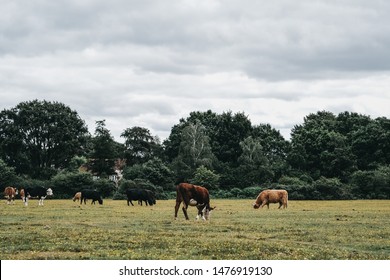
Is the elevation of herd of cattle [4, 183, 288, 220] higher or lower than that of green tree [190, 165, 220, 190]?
lower

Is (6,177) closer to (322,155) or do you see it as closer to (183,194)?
(322,155)

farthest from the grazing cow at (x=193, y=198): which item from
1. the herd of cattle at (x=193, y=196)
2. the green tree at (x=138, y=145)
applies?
the green tree at (x=138, y=145)

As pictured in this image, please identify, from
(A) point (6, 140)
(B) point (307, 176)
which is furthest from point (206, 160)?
(A) point (6, 140)

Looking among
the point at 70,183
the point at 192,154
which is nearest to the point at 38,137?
the point at 70,183

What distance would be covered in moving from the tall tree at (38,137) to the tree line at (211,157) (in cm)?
20

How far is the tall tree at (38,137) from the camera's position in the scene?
397 ft

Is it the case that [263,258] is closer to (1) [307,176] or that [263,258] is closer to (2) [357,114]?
(1) [307,176]

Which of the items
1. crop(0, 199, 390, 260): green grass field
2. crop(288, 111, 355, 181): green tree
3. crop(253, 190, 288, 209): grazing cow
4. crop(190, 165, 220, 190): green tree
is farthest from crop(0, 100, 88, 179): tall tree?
crop(0, 199, 390, 260): green grass field

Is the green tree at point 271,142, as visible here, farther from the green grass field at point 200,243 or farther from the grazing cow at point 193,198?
the green grass field at point 200,243

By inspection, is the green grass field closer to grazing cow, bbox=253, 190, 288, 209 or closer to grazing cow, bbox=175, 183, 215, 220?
grazing cow, bbox=175, 183, 215, 220

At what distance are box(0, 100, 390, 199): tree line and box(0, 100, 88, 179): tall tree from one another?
20 centimetres

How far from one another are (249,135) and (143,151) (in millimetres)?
34964

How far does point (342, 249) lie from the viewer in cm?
1936

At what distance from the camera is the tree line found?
307ft
